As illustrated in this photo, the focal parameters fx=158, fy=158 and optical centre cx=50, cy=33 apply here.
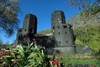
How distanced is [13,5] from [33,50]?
24.2m

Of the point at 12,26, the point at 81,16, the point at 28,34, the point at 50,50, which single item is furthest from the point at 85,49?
the point at 81,16

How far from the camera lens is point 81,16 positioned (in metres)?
10.1

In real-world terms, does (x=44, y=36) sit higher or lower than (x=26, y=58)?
higher

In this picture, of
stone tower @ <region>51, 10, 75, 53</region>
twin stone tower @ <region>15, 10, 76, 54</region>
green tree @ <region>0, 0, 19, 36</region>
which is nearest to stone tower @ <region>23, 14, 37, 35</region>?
twin stone tower @ <region>15, 10, 76, 54</region>

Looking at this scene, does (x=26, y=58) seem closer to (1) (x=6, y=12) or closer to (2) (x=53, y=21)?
(1) (x=6, y=12)

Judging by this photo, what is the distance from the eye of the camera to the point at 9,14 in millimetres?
26391

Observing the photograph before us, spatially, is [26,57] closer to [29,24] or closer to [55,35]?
[55,35]

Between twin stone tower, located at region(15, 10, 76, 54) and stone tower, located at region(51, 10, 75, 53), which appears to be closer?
stone tower, located at region(51, 10, 75, 53)

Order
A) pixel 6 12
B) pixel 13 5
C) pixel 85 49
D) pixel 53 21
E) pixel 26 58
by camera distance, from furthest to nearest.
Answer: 1. pixel 53 21
2. pixel 85 49
3. pixel 13 5
4. pixel 6 12
5. pixel 26 58

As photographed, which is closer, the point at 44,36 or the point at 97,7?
the point at 97,7

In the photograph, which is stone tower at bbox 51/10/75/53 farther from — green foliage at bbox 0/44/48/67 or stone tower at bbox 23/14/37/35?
green foliage at bbox 0/44/48/67

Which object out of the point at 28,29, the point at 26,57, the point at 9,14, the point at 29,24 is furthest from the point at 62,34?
the point at 26,57

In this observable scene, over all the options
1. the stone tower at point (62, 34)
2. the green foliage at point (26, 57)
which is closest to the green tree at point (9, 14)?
the green foliage at point (26, 57)

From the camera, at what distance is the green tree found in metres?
26.2
